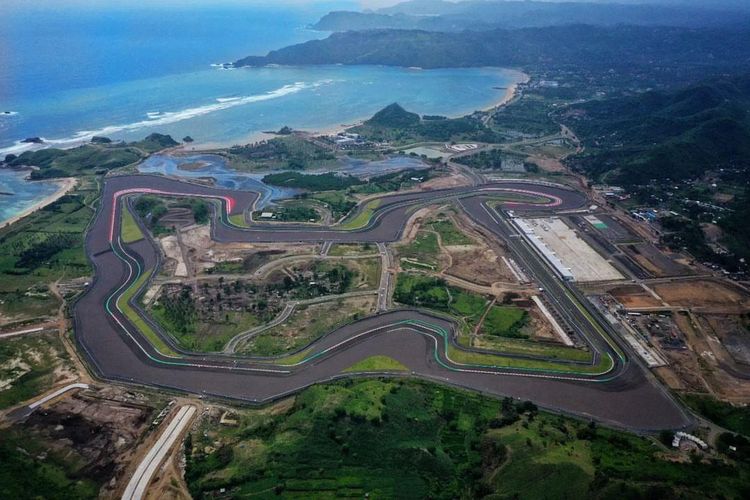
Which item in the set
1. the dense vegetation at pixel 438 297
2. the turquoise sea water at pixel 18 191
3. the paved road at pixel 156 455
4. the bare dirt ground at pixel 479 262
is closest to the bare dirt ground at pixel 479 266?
the bare dirt ground at pixel 479 262

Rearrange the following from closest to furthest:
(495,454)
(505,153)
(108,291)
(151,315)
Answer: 1. (495,454)
2. (151,315)
3. (108,291)
4. (505,153)

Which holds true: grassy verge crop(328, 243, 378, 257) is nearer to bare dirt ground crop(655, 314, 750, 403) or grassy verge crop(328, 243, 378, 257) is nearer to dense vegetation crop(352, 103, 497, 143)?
bare dirt ground crop(655, 314, 750, 403)

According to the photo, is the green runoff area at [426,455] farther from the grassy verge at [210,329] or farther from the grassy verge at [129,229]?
the grassy verge at [129,229]

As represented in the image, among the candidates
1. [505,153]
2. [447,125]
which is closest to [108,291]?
[505,153]

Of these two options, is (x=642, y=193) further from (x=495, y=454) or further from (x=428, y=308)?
(x=495, y=454)

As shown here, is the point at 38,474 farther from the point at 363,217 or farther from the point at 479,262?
the point at 363,217

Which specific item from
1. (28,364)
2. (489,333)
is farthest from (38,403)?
(489,333)
